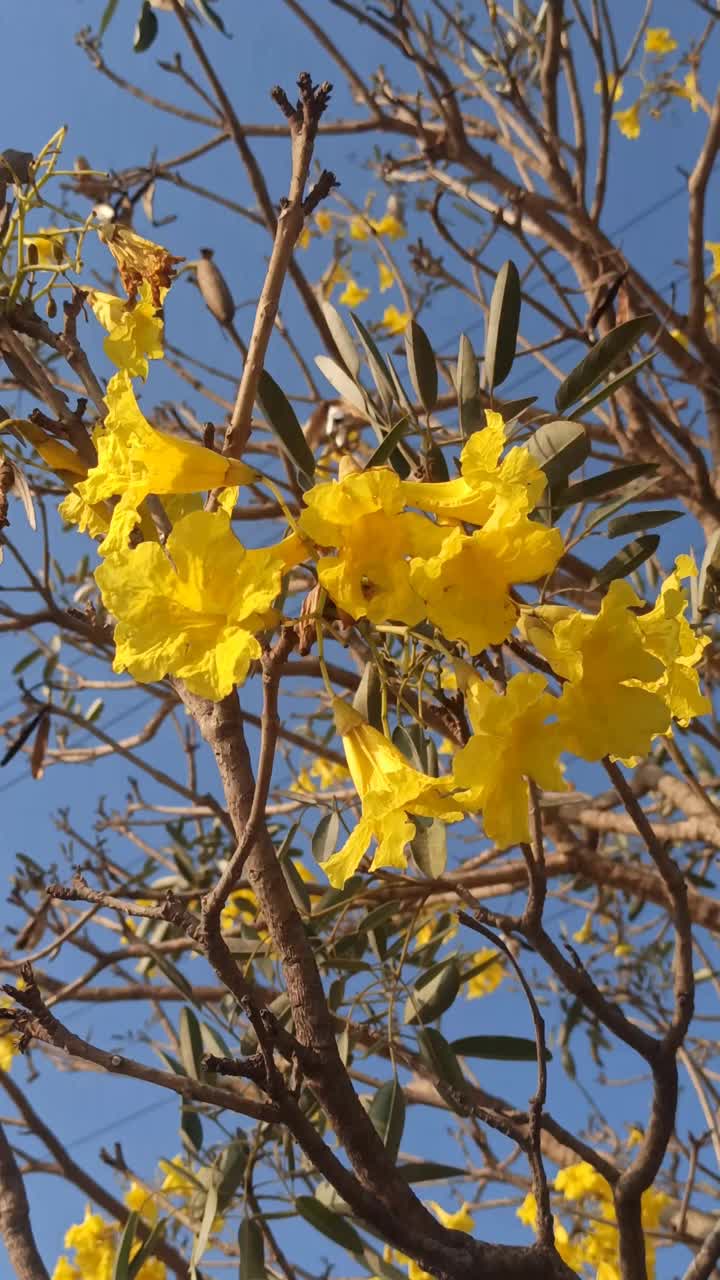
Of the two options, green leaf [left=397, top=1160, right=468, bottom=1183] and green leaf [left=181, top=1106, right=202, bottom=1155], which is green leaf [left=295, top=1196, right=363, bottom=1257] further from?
green leaf [left=181, top=1106, right=202, bottom=1155]

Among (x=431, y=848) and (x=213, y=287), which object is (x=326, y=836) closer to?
(x=431, y=848)

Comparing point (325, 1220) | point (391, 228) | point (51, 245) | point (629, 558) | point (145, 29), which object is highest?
point (391, 228)

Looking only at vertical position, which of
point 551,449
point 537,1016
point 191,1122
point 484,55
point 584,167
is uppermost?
point 484,55

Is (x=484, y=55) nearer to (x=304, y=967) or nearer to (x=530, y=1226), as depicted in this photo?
(x=304, y=967)

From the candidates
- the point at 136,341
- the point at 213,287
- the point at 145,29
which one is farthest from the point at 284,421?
the point at 145,29

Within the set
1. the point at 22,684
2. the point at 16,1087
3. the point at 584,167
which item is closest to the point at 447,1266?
the point at 16,1087
